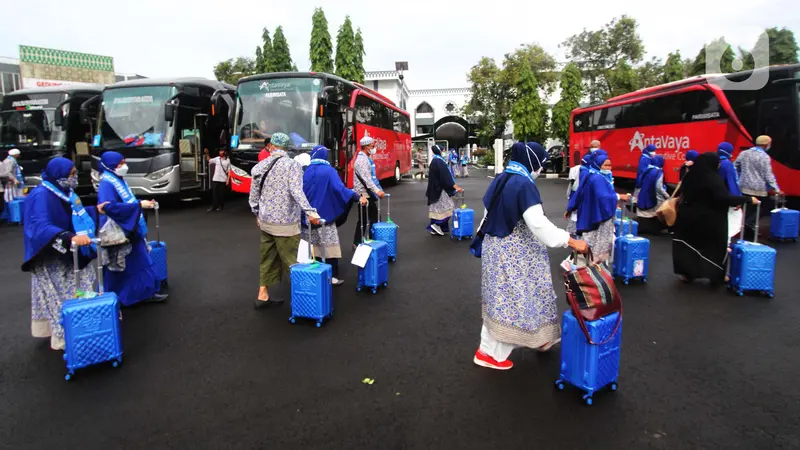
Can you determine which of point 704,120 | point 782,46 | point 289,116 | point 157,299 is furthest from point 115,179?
point 782,46

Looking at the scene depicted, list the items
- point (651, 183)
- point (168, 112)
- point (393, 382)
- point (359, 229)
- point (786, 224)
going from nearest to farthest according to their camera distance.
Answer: point (393, 382) → point (359, 229) → point (786, 224) → point (651, 183) → point (168, 112)

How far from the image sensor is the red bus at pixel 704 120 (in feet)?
34.8

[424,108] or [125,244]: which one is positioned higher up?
[424,108]

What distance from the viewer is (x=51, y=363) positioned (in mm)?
4145

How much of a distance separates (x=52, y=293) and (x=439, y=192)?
6490 millimetres

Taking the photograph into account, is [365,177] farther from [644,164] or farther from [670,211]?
[644,164]

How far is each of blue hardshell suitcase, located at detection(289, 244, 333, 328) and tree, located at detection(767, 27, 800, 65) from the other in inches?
1409

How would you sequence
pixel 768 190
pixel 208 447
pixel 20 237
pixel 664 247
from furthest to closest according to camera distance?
1. pixel 20 237
2. pixel 768 190
3. pixel 664 247
4. pixel 208 447

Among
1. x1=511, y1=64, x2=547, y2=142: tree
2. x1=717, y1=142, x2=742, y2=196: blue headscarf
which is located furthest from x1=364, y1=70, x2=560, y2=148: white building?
x1=717, y1=142, x2=742, y2=196: blue headscarf

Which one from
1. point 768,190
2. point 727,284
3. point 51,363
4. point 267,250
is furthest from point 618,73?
point 51,363

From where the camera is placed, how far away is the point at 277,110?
1297 cm

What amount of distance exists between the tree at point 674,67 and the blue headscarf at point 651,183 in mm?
20981

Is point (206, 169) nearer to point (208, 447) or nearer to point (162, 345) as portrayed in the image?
point (162, 345)

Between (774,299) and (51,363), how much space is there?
23.2ft
